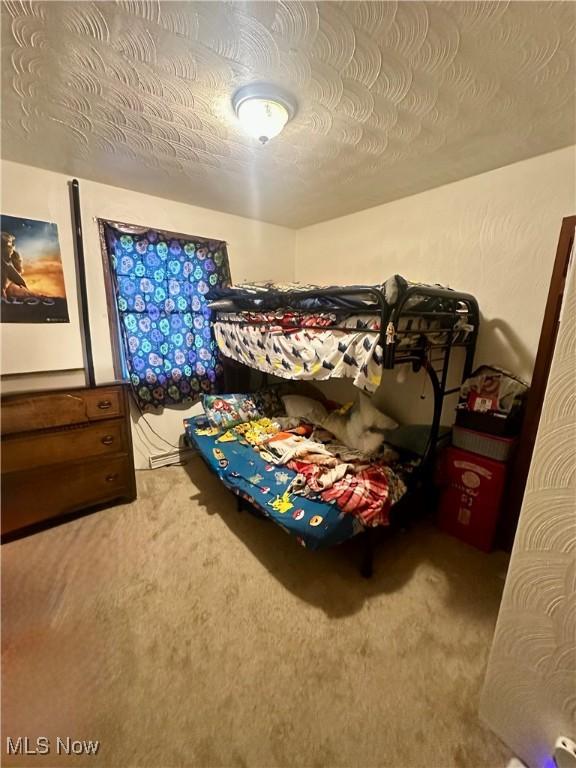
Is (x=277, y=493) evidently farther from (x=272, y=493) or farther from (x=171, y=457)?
A: (x=171, y=457)

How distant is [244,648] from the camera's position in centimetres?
137

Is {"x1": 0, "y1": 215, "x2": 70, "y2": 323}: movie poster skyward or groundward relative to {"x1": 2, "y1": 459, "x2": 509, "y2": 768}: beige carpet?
skyward

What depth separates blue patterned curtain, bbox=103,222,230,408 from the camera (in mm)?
2475

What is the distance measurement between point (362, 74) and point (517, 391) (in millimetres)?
1775

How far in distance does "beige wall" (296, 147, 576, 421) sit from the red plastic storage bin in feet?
2.01

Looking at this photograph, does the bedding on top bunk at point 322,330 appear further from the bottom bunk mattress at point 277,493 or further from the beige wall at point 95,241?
the beige wall at point 95,241

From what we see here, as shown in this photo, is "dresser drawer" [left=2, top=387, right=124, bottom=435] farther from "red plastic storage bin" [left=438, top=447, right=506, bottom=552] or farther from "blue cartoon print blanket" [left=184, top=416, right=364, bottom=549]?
"red plastic storage bin" [left=438, top=447, right=506, bottom=552]

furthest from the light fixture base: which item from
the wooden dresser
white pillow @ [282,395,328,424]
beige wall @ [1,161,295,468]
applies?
white pillow @ [282,395,328,424]

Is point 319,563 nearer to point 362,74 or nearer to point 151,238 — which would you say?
point 362,74

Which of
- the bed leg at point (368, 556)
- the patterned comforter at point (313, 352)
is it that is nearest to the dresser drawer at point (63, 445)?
the patterned comforter at point (313, 352)

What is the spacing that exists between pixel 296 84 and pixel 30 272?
201 centimetres

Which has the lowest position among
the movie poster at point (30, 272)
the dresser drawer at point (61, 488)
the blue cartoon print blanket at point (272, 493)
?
the dresser drawer at point (61, 488)

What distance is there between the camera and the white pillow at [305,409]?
275 centimetres

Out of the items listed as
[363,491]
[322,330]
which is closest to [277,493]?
[363,491]
